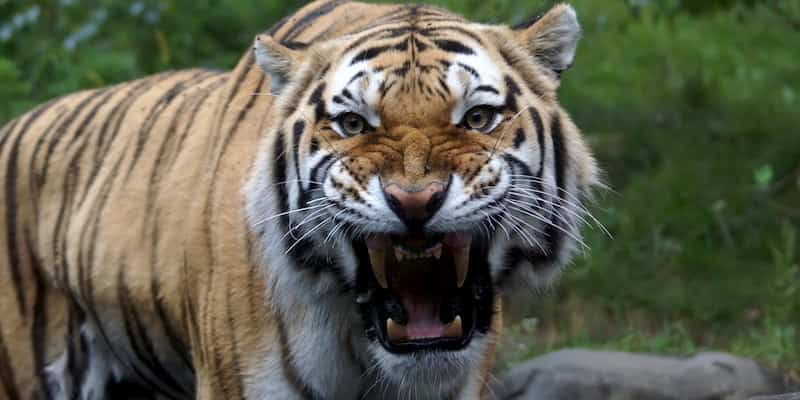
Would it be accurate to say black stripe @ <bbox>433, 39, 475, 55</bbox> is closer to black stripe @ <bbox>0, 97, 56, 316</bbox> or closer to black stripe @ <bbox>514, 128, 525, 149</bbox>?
black stripe @ <bbox>514, 128, 525, 149</bbox>

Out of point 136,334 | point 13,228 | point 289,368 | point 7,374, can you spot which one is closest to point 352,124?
point 289,368

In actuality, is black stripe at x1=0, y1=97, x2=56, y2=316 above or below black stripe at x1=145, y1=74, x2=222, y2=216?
below

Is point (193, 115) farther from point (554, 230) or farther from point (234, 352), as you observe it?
point (554, 230)

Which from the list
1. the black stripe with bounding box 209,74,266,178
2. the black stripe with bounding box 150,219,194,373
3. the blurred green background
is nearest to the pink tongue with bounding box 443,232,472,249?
the black stripe with bounding box 209,74,266,178

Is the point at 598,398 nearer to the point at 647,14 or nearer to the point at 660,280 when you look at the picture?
the point at 660,280

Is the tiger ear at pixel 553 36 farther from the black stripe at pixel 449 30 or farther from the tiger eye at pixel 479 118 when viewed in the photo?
the tiger eye at pixel 479 118

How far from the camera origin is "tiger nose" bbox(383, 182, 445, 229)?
2.52 m

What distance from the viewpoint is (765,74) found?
23.7ft

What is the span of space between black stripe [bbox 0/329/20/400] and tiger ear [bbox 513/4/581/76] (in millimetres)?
1649

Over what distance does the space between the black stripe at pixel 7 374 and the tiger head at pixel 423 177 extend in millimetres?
1100

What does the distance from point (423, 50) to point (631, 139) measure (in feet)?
13.5

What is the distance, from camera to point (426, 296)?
2828 millimetres

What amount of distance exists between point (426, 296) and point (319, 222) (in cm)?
26

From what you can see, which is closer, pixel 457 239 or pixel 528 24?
pixel 457 239
